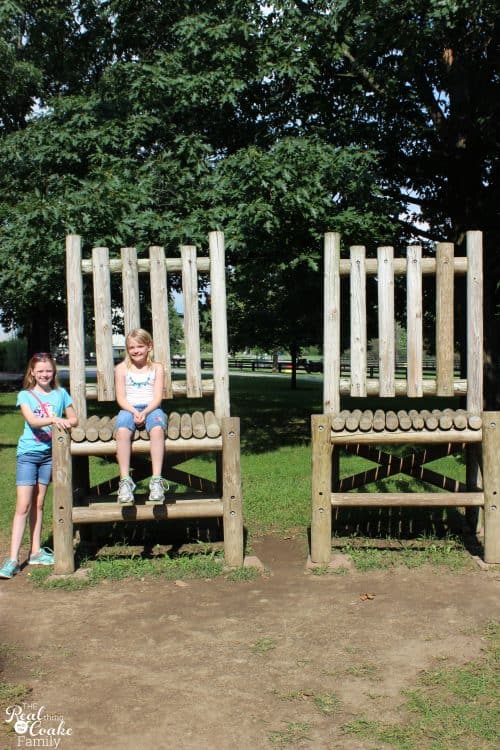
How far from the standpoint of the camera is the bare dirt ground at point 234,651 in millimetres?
3166

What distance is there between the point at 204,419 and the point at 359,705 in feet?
9.11

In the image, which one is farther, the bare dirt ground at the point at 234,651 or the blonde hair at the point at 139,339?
the blonde hair at the point at 139,339

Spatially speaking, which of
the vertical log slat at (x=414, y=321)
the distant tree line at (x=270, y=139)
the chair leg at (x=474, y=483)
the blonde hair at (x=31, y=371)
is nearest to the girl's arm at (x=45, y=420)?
the blonde hair at (x=31, y=371)

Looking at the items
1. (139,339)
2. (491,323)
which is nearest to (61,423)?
(139,339)

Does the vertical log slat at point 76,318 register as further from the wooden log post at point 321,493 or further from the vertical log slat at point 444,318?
the vertical log slat at point 444,318

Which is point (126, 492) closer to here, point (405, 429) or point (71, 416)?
point (71, 416)

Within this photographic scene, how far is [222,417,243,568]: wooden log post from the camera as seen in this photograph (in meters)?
5.30

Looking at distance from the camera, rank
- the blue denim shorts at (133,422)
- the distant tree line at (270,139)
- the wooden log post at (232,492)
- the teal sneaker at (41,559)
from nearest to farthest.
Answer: the blue denim shorts at (133,422) < the wooden log post at (232,492) < the teal sneaker at (41,559) < the distant tree line at (270,139)

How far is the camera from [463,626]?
425cm

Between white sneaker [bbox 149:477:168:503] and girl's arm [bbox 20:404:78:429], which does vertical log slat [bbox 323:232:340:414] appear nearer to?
white sneaker [bbox 149:477:168:503]

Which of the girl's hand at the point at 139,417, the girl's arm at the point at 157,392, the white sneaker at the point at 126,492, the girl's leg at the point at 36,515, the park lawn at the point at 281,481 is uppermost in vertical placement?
the girl's arm at the point at 157,392

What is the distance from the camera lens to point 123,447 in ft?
16.4

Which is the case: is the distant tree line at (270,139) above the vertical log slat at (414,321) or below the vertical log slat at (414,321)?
above

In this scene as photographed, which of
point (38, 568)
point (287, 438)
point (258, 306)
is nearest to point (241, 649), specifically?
point (38, 568)
